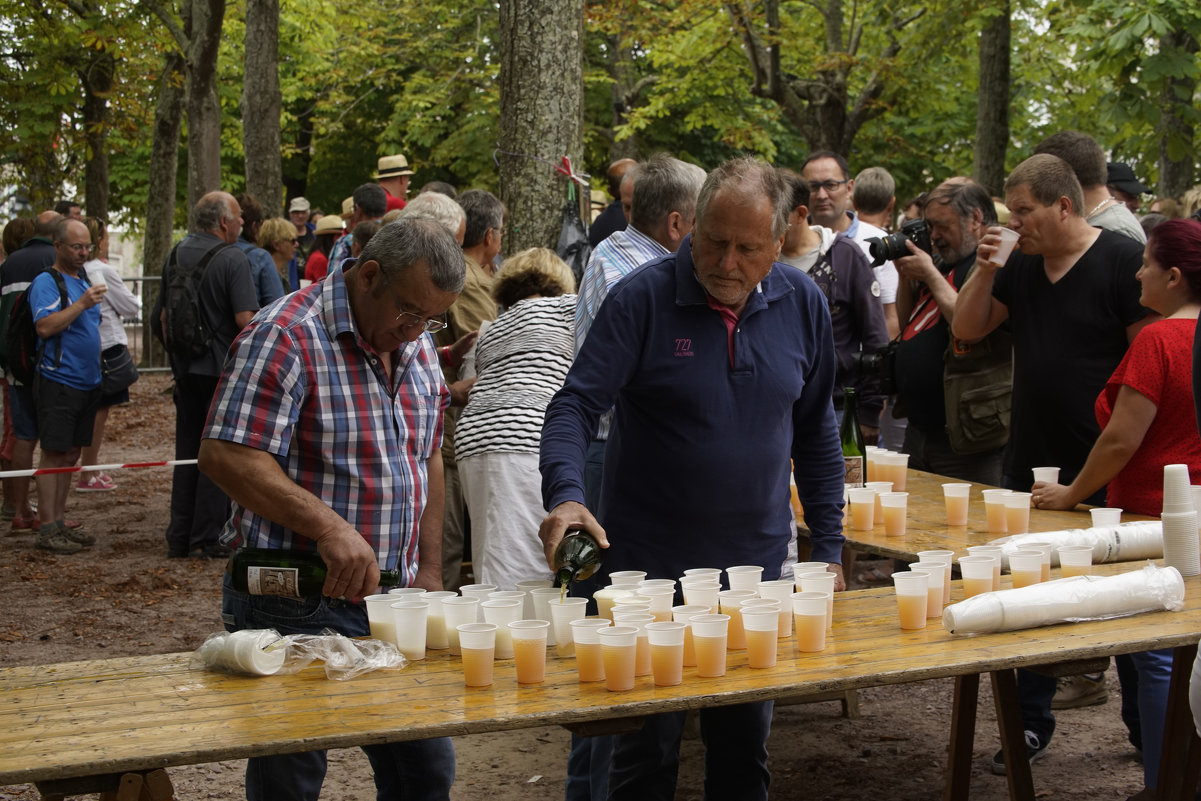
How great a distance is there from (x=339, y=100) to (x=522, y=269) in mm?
23274

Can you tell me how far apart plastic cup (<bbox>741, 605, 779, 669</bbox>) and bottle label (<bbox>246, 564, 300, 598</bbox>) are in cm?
119

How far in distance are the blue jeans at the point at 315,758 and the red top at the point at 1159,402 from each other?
268cm

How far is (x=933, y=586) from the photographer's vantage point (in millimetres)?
3561

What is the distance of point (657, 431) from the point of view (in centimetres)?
357

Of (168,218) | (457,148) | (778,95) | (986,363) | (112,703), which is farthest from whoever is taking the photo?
(457,148)

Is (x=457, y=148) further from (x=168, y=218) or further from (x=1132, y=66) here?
(x=1132, y=66)

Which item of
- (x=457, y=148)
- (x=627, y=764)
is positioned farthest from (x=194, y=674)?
(x=457, y=148)

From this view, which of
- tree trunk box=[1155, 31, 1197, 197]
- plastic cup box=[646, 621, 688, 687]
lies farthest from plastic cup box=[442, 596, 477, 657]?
tree trunk box=[1155, 31, 1197, 197]

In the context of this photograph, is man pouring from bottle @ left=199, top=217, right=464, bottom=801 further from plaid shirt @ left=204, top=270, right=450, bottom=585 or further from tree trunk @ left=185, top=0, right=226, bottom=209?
tree trunk @ left=185, top=0, right=226, bottom=209

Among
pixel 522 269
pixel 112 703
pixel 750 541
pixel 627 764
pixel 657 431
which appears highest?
pixel 522 269

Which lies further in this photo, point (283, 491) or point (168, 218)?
point (168, 218)

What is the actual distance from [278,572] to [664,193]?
2.27 metres

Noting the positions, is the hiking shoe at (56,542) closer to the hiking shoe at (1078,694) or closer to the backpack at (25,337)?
the backpack at (25,337)

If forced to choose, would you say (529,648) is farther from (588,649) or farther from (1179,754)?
(1179,754)
